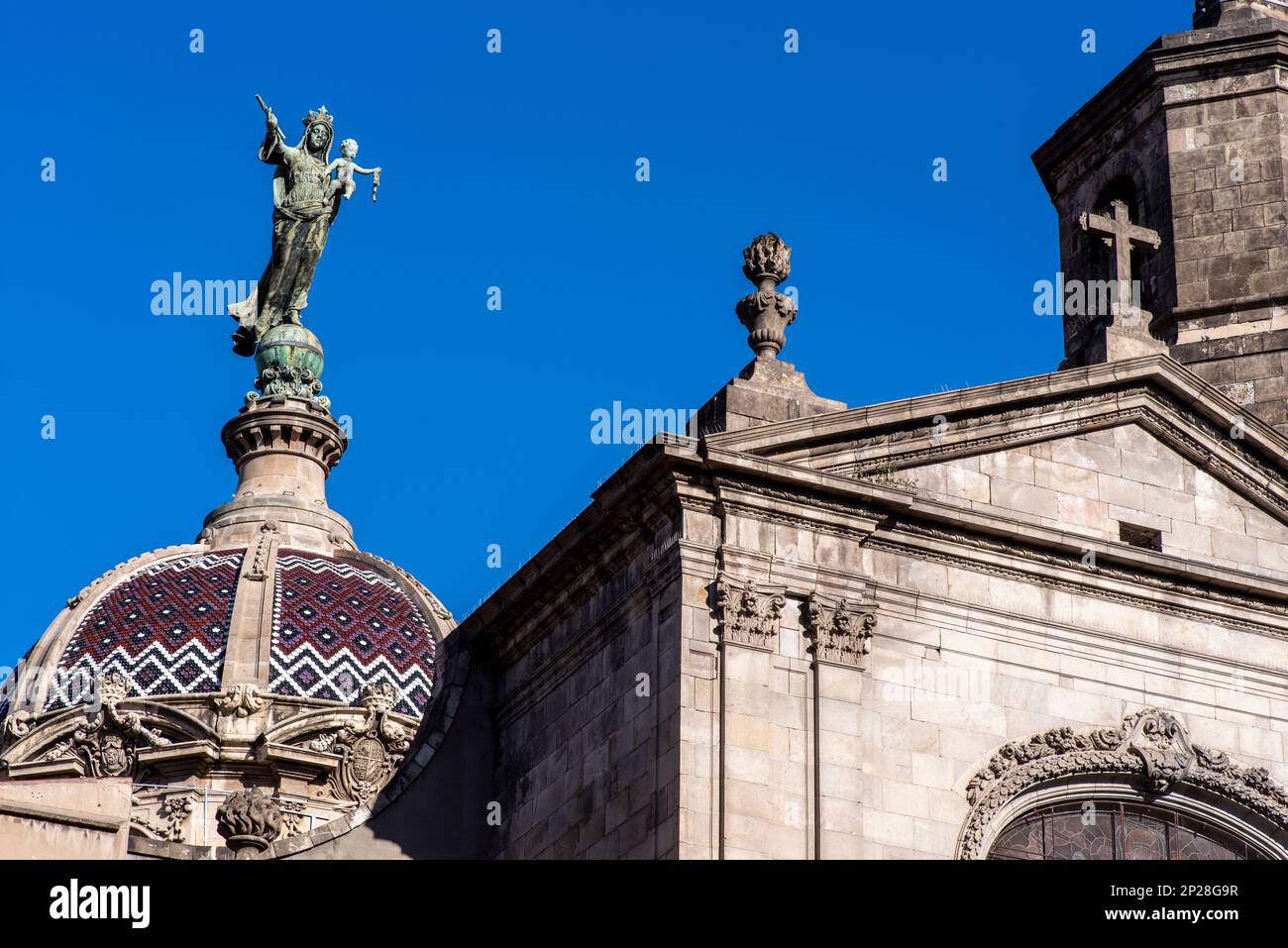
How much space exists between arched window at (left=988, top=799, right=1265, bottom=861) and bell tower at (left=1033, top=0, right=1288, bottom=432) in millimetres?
6886

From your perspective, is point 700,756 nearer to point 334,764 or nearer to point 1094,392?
point 1094,392

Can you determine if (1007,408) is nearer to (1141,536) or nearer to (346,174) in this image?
(1141,536)

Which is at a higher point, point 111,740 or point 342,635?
point 342,635

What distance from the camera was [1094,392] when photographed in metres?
30.8

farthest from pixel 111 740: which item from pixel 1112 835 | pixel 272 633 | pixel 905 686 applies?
pixel 1112 835

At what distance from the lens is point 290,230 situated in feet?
202

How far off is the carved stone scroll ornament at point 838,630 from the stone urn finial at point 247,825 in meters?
5.69

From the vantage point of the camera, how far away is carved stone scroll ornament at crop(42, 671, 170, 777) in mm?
51594

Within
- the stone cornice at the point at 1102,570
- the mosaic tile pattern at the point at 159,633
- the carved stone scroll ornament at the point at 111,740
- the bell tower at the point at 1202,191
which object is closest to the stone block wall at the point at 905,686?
the stone cornice at the point at 1102,570

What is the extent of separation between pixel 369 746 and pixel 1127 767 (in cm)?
2147

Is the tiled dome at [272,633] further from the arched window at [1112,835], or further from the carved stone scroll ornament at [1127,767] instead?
the carved stone scroll ornament at [1127,767]

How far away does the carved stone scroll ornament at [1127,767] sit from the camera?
93.1 feet

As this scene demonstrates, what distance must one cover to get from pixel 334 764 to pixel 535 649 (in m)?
20.8
